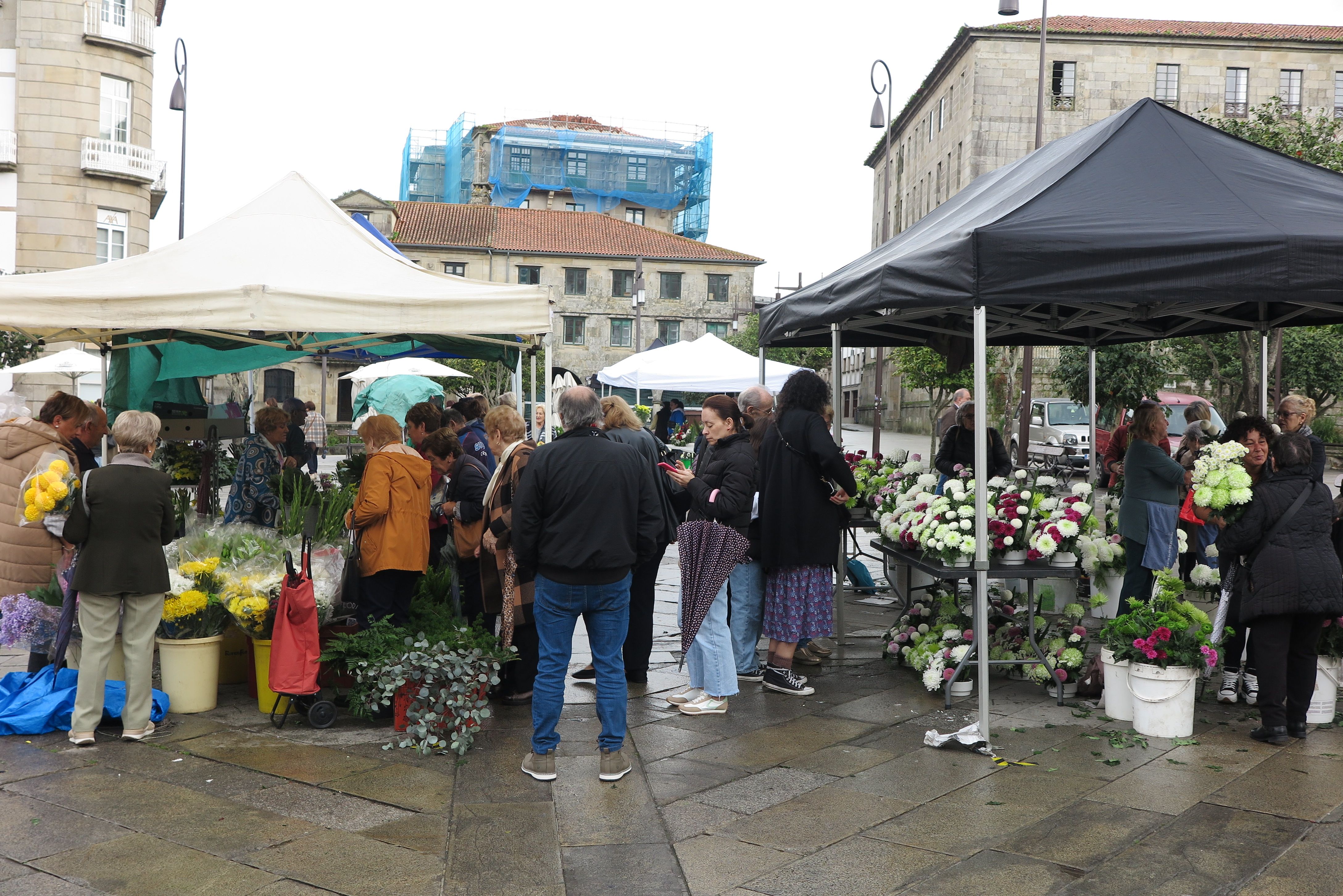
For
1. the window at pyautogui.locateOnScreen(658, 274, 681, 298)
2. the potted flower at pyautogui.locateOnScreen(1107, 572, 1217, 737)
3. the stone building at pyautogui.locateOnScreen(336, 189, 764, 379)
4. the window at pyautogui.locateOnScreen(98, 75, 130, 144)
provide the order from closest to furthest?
the potted flower at pyautogui.locateOnScreen(1107, 572, 1217, 737) → the window at pyautogui.locateOnScreen(98, 75, 130, 144) → the stone building at pyautogui.locateOnScreen(336, 189, 764, 379) → the window at pyautogui.locateOnScreen(658, 274, 681, 298)

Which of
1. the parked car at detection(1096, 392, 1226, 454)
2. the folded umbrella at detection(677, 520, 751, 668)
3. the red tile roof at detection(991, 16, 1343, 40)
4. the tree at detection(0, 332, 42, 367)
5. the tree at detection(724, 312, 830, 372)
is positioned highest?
the red tile roof at detection(991, 16, 1343, 40)

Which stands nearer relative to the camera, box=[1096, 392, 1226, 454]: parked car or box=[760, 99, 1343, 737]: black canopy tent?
box=[760, 99, 1343, 737]: black canopy tent

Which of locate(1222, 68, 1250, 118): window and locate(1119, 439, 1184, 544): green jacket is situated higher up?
locate(1222, 68, 1250, 118): window

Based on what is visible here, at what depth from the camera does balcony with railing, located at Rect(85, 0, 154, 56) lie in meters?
28.2

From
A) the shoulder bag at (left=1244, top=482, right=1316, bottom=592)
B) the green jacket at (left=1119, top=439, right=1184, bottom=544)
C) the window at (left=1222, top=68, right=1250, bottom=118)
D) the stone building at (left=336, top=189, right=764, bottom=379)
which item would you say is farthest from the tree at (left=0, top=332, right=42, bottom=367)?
the window at (left=1222, top=68, right=1250, bottom=118)

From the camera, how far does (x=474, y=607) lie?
274 inches

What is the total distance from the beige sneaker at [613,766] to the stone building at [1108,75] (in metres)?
40.1

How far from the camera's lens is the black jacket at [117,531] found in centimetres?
530

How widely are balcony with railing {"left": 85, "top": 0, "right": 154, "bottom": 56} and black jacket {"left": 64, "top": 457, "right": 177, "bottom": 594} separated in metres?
28.0

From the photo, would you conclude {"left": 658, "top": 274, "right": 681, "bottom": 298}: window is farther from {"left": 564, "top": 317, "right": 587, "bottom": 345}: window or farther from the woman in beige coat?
the woman in beige coat

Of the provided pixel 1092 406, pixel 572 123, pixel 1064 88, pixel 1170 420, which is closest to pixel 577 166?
pixel 572 123

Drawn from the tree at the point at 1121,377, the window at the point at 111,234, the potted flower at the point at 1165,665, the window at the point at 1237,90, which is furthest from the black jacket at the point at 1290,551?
the window at the point at 1237,90

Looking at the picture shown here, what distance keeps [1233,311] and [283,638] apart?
7105mm

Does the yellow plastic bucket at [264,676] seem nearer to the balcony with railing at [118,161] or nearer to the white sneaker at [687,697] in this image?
the white sneaker at [687,697]
